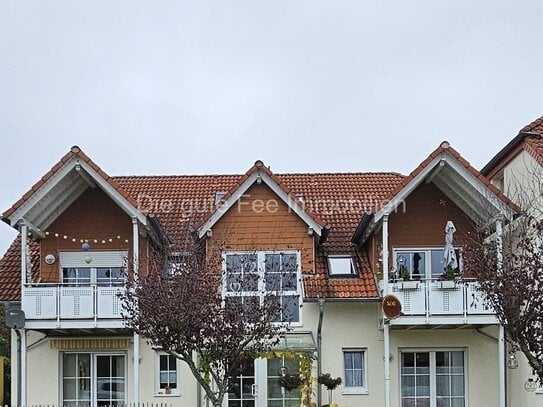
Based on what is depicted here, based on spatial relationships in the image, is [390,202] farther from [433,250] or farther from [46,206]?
[46,206]

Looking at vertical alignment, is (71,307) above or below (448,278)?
below

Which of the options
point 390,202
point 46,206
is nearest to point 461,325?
point 390,202

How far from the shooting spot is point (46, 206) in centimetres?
2497

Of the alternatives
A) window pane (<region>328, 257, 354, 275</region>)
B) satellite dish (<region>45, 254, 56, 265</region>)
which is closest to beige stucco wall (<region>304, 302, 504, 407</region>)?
window pane (<region>328, 257, 354, 275</region>)

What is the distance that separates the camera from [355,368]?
2516cm

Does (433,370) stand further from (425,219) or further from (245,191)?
(245,191)

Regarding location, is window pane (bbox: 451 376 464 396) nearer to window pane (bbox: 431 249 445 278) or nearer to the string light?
window pane (bbox: 431 249 445 278)

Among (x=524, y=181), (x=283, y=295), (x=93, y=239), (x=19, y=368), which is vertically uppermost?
(x=524, y=181)

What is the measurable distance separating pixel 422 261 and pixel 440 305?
2085 millimetres

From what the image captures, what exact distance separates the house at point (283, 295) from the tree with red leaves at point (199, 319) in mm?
4450

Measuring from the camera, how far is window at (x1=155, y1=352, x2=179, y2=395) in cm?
2519

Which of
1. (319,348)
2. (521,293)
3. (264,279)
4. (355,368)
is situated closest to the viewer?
(521,293)

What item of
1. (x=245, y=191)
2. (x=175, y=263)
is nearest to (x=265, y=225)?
(x=245, y=191)

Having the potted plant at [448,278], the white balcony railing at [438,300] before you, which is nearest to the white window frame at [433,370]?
the white balcony railing at [438,300]
